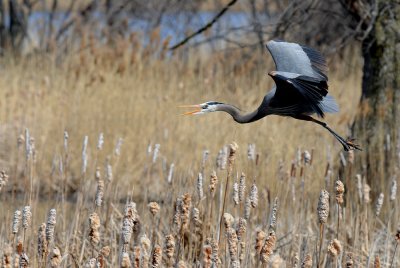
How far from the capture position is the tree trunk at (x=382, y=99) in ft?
18.0

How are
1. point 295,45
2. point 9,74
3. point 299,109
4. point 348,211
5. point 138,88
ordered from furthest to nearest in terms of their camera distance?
point 9,74 < point 138,88 < point 348,211 < point 295,45 < point 299,109

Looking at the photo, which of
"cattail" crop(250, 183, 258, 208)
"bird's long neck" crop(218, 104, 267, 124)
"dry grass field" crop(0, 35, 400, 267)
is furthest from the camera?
"dry grass field" crop(0, 35, 400, 267)

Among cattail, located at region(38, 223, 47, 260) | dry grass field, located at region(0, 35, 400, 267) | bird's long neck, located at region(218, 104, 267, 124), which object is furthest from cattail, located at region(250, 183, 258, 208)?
dry grass field, located at region(0, 35, 400, 267)

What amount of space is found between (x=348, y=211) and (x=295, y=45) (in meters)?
1.21

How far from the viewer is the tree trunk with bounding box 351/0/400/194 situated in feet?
18.0

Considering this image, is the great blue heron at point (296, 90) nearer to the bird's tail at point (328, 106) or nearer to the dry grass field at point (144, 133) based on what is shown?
the bird's tail at point (328, 106)

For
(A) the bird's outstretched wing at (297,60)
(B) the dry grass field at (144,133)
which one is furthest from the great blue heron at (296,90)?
(B) the dry grass field at (144,133)

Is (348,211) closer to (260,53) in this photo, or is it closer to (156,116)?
(156,116)

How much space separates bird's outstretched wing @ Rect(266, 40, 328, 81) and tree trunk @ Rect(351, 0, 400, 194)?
3.82 feet

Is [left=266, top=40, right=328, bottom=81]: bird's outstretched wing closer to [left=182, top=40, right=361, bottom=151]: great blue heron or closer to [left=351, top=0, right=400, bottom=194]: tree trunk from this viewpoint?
[left=182, top=40, right=361, bottom=151]: great blue heron

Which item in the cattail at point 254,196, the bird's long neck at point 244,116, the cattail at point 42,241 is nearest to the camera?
the cattail at point 42,241

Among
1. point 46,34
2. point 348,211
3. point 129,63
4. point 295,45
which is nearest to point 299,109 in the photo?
point 295,45

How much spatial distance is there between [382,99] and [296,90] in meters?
1.81

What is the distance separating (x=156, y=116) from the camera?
7516mm
